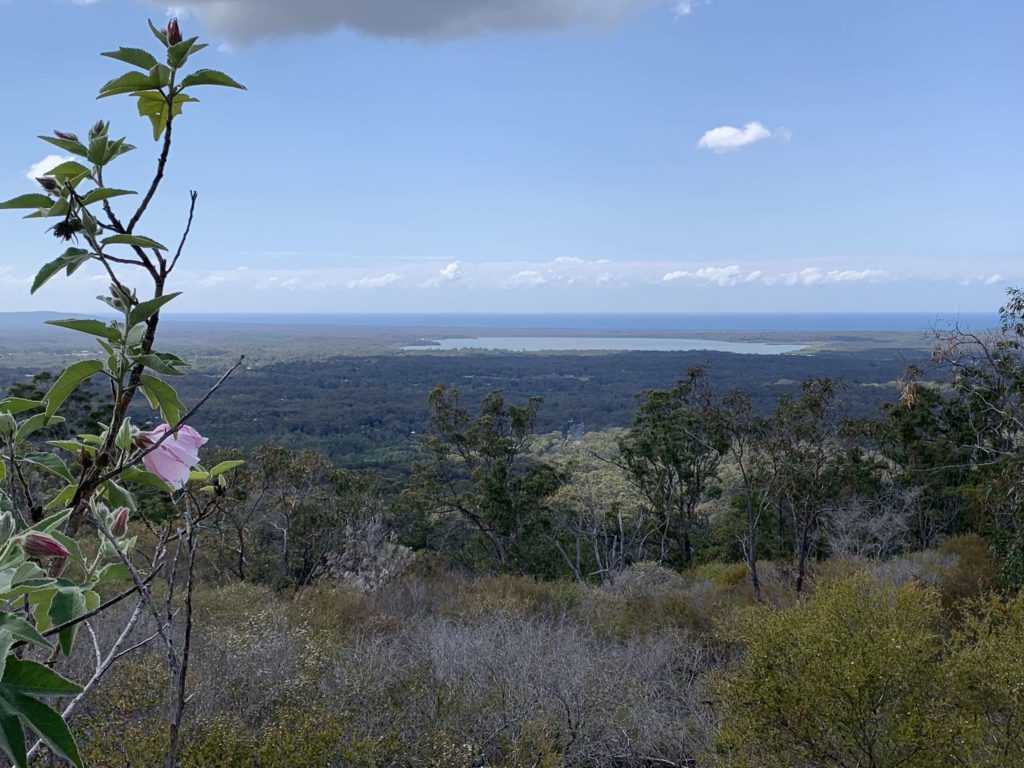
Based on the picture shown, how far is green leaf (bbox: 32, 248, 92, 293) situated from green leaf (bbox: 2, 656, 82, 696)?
0.35m

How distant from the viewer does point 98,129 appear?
0.67m

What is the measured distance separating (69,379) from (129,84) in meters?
0.31

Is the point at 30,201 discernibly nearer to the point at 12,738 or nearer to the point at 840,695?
the point at 12,738

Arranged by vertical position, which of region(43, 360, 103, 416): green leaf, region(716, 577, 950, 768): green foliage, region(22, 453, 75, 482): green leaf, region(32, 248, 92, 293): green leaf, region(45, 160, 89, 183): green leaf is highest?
region(45, 160, 89, 183): green leaf

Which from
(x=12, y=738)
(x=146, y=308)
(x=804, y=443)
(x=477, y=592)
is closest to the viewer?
(x=12, y=738)

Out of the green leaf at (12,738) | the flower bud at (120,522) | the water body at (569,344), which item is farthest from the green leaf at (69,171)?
the water body at (569,344)

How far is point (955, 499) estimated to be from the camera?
1251cm

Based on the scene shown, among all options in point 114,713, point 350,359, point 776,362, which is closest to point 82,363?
point 114,713

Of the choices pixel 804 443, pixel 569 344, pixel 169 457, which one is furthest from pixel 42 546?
pixel 569 344

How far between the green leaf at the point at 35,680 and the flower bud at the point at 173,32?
60 cm

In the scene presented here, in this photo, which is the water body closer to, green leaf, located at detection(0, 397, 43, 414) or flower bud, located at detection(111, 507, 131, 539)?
flower bud, located at detection(111, 507, 131, 539)

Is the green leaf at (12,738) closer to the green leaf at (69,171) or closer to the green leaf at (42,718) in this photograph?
the green leaf at (42,718)

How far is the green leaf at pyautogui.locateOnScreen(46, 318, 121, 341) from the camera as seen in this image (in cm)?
60

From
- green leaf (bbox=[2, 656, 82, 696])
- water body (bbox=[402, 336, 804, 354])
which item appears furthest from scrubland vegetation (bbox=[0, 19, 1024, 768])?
water body (bbox=[402, 336, 804, 354])
